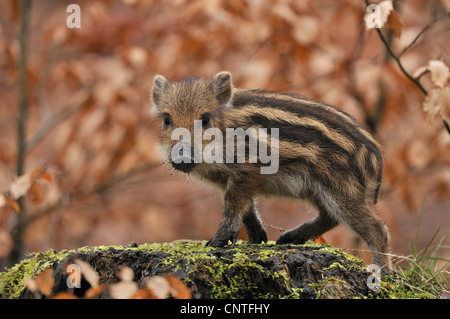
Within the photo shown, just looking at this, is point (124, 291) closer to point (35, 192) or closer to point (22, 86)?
point (35, 192)

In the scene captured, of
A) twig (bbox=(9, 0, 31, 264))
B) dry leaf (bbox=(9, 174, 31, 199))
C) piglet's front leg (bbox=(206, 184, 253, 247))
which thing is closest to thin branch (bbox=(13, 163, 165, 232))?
twig (bbox=(9, 0, 31, 264))

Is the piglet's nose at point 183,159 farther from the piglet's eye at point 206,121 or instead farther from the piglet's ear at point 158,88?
the piglet's ear at point 158,88

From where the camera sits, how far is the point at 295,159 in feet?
15.1

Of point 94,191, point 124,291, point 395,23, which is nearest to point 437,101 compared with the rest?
point 395,23

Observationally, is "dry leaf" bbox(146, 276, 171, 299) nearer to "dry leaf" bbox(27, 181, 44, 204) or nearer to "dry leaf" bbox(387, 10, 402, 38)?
"dry leaf" bbox(27, 181, 44, 204)

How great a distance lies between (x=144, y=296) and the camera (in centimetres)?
285

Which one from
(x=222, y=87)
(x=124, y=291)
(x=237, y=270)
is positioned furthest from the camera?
(x=222, y=87)

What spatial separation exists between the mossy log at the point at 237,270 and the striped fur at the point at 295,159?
2.65ft

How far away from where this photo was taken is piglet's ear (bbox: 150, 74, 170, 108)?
16.2 ft

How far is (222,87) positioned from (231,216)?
3.64 ft

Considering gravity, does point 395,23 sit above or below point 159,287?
above

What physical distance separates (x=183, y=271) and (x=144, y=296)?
0.53m
